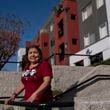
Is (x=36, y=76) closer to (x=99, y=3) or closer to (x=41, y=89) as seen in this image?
(x=41, y=89)

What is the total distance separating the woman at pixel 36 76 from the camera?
12.7ft

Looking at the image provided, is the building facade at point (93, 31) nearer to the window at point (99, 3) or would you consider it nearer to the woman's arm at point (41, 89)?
the window at point (99, 3)

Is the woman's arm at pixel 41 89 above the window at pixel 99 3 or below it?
below

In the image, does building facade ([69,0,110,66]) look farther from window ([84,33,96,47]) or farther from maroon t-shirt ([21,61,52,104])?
maroon t-shirt ([21,61,52,104])

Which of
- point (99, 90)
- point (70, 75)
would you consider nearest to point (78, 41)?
point (70, 75)

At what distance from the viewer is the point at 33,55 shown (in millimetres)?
4160

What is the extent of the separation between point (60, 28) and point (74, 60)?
704cm

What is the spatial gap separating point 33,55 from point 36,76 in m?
0.28

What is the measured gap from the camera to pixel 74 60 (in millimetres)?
32188

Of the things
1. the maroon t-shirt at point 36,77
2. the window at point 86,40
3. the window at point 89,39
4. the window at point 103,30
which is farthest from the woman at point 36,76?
the window at point 86,40

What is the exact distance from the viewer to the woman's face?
13.6 ft

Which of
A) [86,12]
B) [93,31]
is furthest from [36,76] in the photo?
[86,12]

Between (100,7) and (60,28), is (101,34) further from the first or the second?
(60,28)

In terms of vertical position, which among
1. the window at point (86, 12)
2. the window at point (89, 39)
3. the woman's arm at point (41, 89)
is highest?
the window at point (86, 12)
